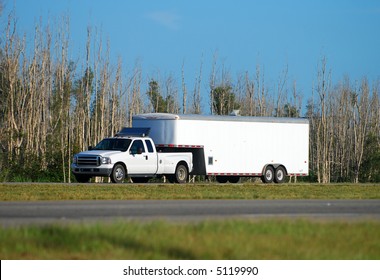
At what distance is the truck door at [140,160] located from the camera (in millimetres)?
41562

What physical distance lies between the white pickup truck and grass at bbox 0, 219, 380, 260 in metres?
25.2

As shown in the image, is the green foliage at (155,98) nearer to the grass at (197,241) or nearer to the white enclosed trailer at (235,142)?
the white enclosed trailer at (235,142)

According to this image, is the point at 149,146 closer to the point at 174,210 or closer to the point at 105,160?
the point at 105,160

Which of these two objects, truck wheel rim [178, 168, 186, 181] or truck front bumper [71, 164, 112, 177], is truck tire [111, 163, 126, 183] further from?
truck wheel rim [178, 168, 186, 181]

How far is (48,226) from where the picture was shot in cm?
1481

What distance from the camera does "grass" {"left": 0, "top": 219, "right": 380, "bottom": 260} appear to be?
12.1 metres

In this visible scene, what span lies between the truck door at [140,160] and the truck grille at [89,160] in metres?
1.48

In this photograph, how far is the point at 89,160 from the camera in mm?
40938

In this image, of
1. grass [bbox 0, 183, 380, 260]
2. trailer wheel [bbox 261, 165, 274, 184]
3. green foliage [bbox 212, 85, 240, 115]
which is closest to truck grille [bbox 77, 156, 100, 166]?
trailer wheel [bbox 261, 165, 274, 184]

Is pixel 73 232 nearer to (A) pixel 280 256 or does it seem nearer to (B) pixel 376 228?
(A) pixel 280 256

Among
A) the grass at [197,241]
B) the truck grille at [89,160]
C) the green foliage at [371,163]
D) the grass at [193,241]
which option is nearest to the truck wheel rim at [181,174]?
the truck grille at [89,160]

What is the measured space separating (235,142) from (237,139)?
9.1 inches
